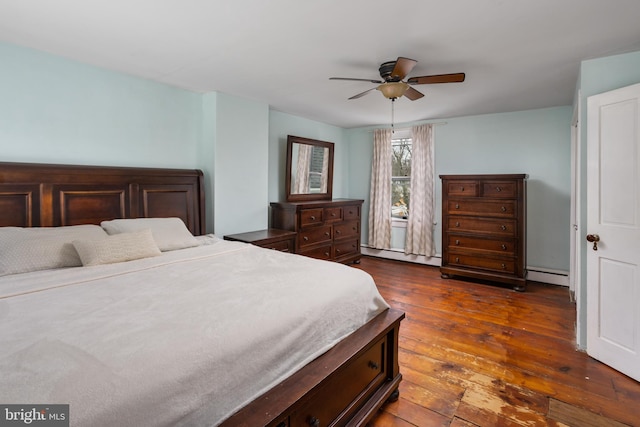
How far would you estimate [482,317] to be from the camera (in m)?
3.27

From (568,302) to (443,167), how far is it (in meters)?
2.42

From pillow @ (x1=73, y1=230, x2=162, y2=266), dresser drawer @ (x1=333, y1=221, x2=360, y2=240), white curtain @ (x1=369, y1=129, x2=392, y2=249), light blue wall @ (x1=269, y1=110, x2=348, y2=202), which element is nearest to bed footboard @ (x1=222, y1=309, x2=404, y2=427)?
pillow @ (x1=73, y1=230, x2=162, y2=266)

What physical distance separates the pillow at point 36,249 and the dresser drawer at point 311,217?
254 cm

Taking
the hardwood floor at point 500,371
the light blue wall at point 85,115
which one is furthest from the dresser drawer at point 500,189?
the light blue wall at point 85,115

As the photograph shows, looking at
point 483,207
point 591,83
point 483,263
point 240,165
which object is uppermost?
point 591,83

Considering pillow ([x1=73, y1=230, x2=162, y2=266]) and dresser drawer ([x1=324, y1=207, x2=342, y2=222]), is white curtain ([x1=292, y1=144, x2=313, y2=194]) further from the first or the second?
pillow ([x1=73, y1=230, x2=162, y2=266])

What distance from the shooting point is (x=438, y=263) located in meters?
5.22

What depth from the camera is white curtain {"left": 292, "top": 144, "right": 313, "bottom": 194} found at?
16.2 ft

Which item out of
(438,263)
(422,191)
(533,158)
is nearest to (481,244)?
(438,263)

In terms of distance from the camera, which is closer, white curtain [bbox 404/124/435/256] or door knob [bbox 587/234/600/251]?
door knob [bbox 587/234/600/251]

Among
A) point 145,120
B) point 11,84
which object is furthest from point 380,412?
point 11,84

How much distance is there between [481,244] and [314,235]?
2.28 m

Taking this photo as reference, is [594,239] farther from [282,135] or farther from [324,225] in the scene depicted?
[282,135]

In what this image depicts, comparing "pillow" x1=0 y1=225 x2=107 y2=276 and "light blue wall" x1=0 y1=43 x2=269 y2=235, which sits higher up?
"light blue wall" x1=0 y1=43 x2=269 y2=235
